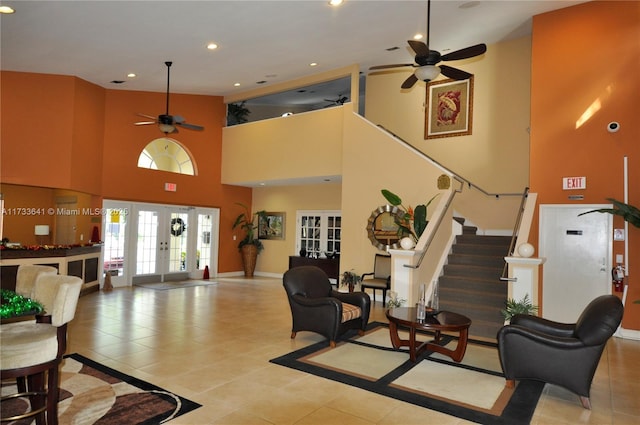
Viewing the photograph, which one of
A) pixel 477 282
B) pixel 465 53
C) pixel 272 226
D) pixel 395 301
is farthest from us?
pixel 272 226

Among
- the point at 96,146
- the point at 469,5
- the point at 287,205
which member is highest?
the point at 469,5

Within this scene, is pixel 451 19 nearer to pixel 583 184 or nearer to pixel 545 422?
pixel 583 184

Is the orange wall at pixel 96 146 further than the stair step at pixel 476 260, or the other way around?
the orange wall at pixel 96 146

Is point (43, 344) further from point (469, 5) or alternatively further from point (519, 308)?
point (469, 5)

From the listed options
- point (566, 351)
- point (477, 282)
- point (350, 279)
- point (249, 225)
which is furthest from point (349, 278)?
point (566, 351)

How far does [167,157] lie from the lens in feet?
34.8

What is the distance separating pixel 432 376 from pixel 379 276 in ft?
13.8

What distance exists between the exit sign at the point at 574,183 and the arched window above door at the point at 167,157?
340 inches

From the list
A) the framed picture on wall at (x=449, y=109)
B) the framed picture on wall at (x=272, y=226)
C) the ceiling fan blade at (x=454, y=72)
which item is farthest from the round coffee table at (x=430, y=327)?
the framed picture on wall at (x=272, y=226)

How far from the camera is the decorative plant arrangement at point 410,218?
23.7ft

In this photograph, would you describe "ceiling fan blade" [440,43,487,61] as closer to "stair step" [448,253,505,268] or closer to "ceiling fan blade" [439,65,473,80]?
"ceiling fan blade" [439,65,473,80]

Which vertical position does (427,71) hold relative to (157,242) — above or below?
above

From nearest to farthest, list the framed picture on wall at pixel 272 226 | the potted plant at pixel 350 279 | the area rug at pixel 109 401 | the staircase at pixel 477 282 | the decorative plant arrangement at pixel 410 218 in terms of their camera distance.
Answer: the area rug at pixel 109 401 < the staircase at pixel 477 282 < the decorative plant arrangement at pixel 410 218 < the potted plant at pixel 350 279 < the framed picture on wall at pixel 272 226

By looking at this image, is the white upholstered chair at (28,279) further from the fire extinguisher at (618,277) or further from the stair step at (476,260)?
the fire extinguisher at (618,277)
